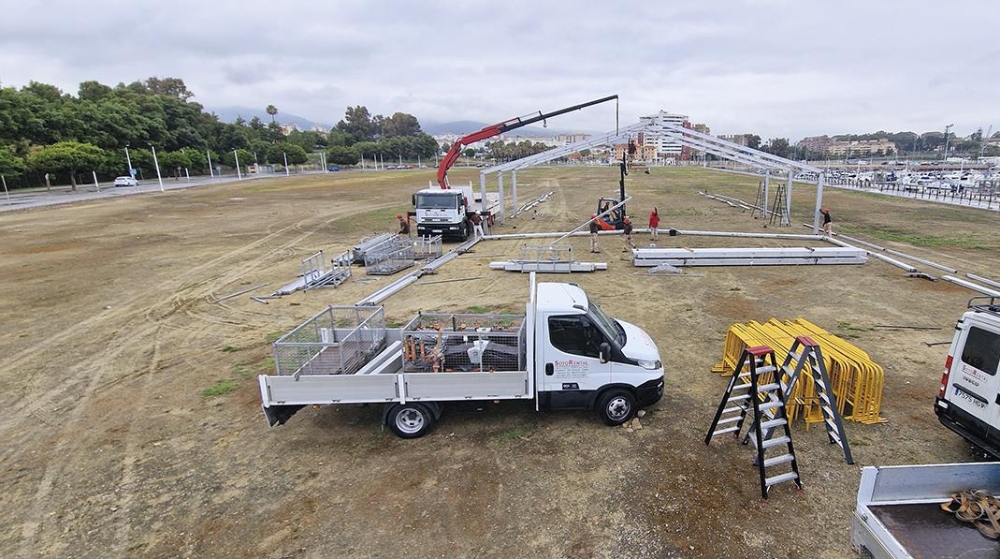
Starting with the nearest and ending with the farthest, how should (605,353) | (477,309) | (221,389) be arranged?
1. (605,353)
2. (221,389)
3. (477,309)

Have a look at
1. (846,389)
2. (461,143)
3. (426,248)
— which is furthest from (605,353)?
(461,143)

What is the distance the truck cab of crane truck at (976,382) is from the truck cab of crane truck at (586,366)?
3717 mm

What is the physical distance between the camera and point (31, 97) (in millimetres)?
61062

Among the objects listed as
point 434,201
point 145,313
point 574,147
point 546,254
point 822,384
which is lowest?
point 145,313

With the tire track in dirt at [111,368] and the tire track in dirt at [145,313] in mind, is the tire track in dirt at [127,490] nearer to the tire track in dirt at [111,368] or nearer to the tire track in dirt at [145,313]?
the tire track in dirt at [111,368]

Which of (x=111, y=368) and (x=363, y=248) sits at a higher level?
(x=363, y=248)

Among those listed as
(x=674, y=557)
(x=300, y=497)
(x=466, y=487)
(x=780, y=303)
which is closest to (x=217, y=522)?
(x=300, y=497)

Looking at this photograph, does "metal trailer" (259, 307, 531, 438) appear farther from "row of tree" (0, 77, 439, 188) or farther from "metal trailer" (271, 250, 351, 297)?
"row of tree" (0, 77, 439, 188)

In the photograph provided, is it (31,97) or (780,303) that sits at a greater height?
(31,97)

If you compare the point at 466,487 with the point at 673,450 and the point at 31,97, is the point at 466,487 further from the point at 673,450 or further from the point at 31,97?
the point at 31,97

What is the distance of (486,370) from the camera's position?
26.0ft

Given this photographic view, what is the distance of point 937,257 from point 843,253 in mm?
4898

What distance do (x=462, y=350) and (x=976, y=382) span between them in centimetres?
692

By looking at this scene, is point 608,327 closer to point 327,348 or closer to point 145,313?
point 327,348
